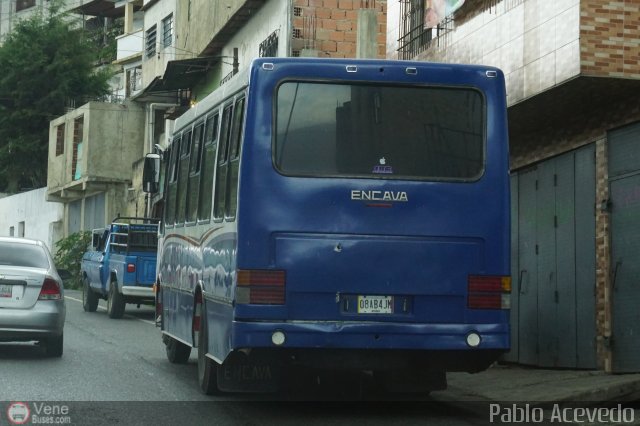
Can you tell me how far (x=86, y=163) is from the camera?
53.8 m

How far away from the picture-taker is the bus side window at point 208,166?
1292 cm

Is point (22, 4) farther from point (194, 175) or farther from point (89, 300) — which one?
point (194, 175)

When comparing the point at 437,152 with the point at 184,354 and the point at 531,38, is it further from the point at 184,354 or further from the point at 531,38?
the point at 184,354

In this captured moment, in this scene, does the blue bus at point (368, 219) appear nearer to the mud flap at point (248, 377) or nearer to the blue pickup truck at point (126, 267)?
the mud flap at point (248, 377)

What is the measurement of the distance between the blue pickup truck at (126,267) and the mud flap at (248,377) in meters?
15.0

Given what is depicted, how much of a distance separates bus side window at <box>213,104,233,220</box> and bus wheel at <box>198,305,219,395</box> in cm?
122

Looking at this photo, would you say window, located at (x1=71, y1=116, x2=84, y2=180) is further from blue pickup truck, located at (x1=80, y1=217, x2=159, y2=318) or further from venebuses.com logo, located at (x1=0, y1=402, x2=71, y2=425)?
venebuses.com logo, located at (x1=0, y1=402, x2=71, y2=425)

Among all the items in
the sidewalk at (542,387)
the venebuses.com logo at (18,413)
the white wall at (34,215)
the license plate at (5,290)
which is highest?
the white wall at (34,215)

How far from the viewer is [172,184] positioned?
1588 centimetres

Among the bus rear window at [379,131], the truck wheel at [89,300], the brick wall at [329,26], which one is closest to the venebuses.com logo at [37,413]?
the bus rear window at [379,131]

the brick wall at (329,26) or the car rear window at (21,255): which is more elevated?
the brick wall at (329,26)

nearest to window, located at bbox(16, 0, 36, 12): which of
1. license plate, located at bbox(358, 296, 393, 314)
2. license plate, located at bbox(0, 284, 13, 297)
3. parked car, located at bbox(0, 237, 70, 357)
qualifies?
parked car, located at bbox(0, 237, 70, 357)

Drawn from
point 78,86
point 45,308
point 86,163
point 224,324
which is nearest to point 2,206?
point 78,86

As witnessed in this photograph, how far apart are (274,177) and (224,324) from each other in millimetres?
1455
